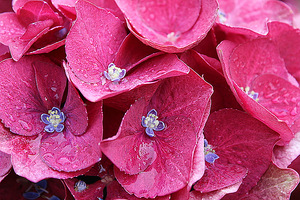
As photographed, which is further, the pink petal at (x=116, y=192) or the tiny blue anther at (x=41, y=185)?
the tiny blue anther at (x=41, y=185)

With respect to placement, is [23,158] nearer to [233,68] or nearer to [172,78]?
[172,78]

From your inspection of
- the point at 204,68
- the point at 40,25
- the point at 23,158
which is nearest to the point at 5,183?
the point at 23,158

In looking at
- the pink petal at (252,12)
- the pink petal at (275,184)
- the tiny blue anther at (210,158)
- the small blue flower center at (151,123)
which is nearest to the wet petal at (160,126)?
the small blue flower center at (151,123)

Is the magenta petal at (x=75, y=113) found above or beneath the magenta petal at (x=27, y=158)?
above

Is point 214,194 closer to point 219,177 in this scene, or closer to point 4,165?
point 219,177

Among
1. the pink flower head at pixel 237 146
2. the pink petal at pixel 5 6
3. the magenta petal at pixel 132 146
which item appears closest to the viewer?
the magenta petal at pixel 132 146

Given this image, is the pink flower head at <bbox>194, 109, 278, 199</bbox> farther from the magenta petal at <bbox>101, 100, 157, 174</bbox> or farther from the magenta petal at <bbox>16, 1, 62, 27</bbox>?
the magenta petal at <bbox>16, 1, 62, 27</bbox>

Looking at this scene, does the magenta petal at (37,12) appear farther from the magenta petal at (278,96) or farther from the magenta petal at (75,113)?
the magenta petal at (278,96)

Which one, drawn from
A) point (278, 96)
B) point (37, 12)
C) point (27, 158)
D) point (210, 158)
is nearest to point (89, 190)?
point (27, 158)
